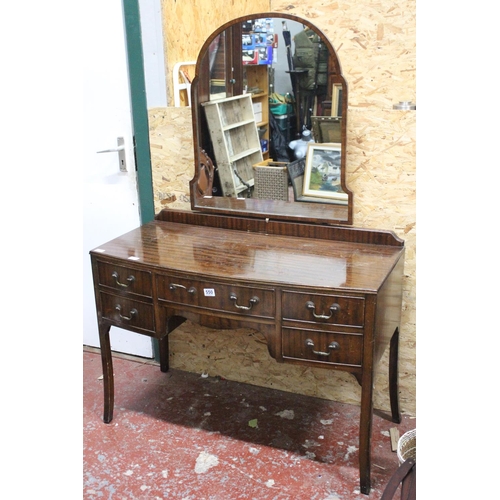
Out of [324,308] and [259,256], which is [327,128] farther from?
[324,308]

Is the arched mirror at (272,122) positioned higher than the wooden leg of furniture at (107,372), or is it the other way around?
the arched mirror at (272,122)

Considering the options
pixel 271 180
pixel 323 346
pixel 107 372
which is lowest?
pixel 107 372

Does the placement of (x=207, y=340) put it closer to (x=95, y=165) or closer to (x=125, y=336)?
(x=125, y=336)

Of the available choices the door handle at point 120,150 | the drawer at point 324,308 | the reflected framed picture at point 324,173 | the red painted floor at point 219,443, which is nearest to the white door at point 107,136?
the door handle at point 120,150

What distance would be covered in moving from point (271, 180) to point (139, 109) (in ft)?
2.27

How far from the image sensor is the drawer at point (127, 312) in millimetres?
2062

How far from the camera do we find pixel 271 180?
2225mm

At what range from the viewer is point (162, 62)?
235cm

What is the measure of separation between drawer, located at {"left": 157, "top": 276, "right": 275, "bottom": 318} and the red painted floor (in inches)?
24.3

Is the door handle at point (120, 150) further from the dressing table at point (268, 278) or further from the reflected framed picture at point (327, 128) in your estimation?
the reflected framed picture at point (327, 128)

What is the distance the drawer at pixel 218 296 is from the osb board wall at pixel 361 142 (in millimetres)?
577

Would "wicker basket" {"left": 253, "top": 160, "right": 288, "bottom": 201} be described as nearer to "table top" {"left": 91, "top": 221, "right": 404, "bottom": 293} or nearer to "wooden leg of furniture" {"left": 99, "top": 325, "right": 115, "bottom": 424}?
"table top" {"left": 91, "top": 221, "right": 404, "bottom": 293}

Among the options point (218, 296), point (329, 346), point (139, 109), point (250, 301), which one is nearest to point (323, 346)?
point (329, 346)
